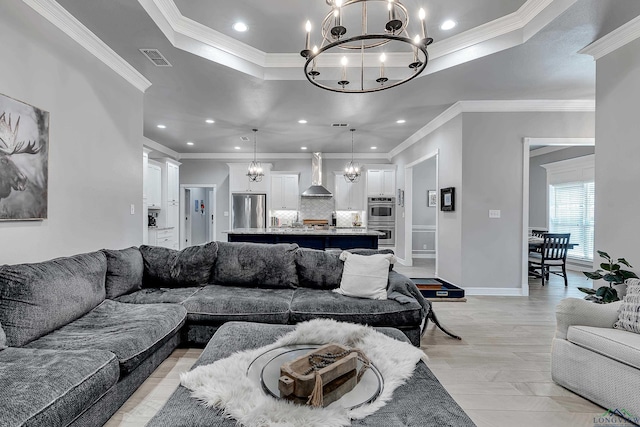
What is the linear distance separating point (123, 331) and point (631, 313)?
3290 mm

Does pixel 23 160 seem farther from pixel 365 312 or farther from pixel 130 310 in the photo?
pixel 365 312

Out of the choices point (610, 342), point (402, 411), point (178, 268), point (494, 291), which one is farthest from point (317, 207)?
point (402, 411)

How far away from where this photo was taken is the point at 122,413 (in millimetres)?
1866

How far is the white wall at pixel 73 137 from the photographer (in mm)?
2373

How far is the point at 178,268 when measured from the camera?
10.3ft

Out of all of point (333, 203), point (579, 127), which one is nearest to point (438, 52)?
point (579, 127)

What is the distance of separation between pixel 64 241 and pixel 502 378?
3.77 metres

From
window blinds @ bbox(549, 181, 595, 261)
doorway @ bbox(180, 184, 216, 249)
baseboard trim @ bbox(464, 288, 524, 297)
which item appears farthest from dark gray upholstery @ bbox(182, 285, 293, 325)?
window blinds @ bbox(549, 181, 595, 261)

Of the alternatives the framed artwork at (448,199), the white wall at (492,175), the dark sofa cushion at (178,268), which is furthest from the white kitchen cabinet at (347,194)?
the dark sofa cushion at (178,268)

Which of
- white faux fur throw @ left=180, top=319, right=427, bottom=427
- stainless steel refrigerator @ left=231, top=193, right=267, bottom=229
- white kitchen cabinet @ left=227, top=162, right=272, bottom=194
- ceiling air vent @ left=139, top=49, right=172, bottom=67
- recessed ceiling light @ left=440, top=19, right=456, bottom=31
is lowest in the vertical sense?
white faux fur throw @ left=180, top=319, right=427, bottom=427

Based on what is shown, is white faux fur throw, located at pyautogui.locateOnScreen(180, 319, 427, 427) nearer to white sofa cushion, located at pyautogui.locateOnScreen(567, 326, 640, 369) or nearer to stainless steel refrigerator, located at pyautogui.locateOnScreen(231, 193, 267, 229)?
white sofa cushion, located at pyautogui.locateOnScreen(567, 326, 640, 369)

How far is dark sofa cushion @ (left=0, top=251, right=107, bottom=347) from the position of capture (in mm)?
1832

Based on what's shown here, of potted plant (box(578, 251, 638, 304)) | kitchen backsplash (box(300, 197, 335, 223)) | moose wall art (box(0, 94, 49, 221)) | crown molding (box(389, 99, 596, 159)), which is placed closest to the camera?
moose wall art (box(0, 94, 49, 221))

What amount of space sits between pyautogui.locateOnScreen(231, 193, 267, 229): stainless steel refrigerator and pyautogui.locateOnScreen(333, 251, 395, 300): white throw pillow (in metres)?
5.39
